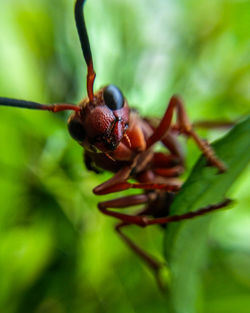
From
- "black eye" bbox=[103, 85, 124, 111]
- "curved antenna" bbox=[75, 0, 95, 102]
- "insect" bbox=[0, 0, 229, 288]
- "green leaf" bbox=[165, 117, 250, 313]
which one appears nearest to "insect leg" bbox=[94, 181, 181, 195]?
"insect" bbox=[0, 0, 229, 288]

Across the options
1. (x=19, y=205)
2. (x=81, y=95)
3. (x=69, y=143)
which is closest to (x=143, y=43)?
(x=81, y=95)

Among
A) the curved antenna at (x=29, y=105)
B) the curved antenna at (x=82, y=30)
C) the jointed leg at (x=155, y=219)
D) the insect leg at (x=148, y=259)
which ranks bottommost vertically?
the insect leg at (x=148, y=259)

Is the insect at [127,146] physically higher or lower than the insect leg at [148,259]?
higher

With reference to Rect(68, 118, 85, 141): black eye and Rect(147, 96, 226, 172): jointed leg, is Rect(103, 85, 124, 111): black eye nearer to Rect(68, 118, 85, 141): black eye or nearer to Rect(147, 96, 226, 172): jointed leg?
Rect(68, 118, 85, 141): black eye

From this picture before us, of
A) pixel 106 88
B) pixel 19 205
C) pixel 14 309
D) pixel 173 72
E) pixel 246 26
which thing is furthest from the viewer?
pixel 173 72

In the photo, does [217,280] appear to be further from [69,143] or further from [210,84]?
[210,84]

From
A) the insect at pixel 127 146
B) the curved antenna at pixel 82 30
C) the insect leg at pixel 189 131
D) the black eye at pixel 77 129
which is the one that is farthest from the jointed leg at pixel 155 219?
the curved antenna at pixel 82 30

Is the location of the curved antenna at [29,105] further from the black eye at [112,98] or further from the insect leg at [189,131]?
the insect leg at [189,131]
